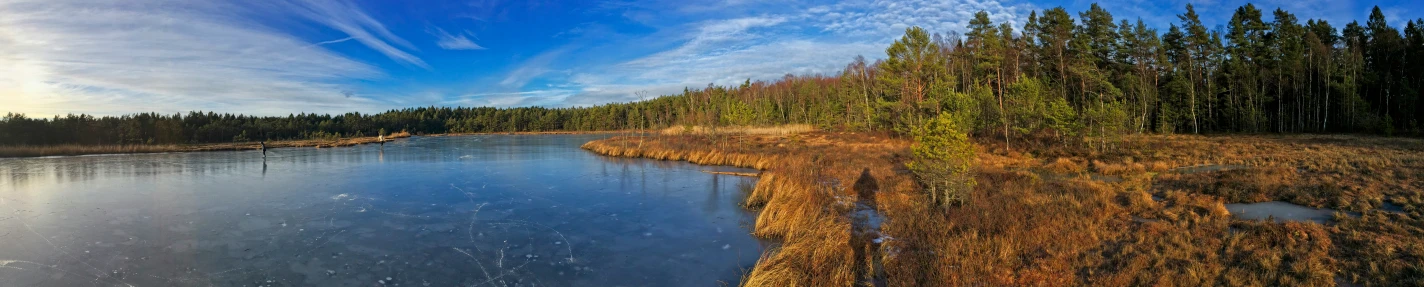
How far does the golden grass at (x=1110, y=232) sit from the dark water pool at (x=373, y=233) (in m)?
1.29

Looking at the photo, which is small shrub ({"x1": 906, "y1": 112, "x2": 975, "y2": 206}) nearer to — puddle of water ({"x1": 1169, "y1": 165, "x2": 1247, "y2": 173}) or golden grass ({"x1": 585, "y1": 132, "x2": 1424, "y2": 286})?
golden grass ({"x1": 585, "y1": 132, "x2": 1424, "y2": 286})

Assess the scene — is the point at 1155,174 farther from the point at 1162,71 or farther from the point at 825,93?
the point at 825,93

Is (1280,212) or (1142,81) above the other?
(1142,81)

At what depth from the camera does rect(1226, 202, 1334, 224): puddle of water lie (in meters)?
8.90

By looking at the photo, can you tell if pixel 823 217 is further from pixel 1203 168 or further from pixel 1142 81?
pixel 1142 81

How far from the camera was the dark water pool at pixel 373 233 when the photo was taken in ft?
24.7

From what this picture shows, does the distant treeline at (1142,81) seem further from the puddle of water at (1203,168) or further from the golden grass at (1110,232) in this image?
the golden grass at (1110,232)

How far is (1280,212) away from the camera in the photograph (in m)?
9.59

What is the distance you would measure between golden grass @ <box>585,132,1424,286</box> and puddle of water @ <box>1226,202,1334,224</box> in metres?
0.25

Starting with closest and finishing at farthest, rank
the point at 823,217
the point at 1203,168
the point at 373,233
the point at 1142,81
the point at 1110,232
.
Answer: the point at 1110,232 < the point at 823,217 < the point at 373,233 < the point at 1203,168 < the point at 1142,81

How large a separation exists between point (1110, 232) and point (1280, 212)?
14.2ft

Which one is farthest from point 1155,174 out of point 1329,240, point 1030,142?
point 1030,142

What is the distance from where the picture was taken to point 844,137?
1404 inches

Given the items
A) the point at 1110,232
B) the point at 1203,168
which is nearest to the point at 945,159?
the point at 1110,232
